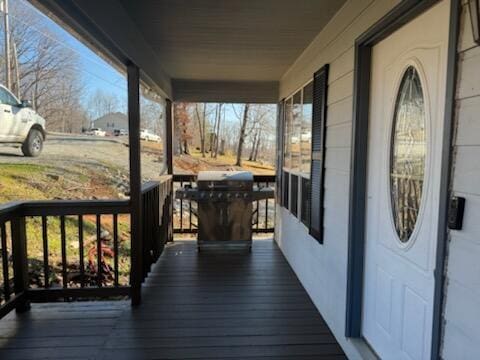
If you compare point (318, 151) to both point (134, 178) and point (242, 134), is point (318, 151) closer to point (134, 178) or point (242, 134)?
point (134, 178)

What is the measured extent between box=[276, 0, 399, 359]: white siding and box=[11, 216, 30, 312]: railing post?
2.51m

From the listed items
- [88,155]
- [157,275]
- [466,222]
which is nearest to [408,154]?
[466,222]

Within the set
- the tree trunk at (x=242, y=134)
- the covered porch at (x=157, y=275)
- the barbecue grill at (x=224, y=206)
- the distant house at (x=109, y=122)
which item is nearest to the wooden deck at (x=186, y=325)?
the covered porch at (x=157, y=275)

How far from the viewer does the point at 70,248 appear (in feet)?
18.8

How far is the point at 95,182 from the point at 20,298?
2980 mm

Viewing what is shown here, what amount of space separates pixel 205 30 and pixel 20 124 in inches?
71.7

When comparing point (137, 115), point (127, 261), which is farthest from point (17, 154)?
point (127, 261)

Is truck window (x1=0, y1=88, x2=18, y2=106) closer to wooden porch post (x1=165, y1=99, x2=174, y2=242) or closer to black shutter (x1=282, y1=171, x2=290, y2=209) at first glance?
wooden porch post (x1=165, y1=99, x2=174, y2=242)

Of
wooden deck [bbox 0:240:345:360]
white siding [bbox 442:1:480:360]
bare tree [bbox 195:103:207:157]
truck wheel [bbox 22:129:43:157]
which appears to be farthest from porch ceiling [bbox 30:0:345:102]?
bare tree [bbox 195:103:207:157]

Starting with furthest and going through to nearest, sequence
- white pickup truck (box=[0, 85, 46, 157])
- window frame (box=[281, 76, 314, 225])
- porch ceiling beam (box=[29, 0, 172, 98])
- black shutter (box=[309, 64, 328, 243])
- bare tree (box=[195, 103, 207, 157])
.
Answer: bare tree (box=[195, 103, 207, 157]) → window frame (box=[281, 76, 314, 225]) → black shutter (box=[309, 64, 328, 243]) → white pickup truck (box=[0, 85, 46, 157]) → porch ceiling beam (box=[29, 0, 172, 98])

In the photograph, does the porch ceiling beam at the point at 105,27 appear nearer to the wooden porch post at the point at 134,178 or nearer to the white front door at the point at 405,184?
the wooden porch post at the point at 134,178

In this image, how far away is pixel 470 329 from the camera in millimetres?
1188

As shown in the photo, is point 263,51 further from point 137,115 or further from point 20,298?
point 20,298

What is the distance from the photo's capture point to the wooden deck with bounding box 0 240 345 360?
2.38 m
